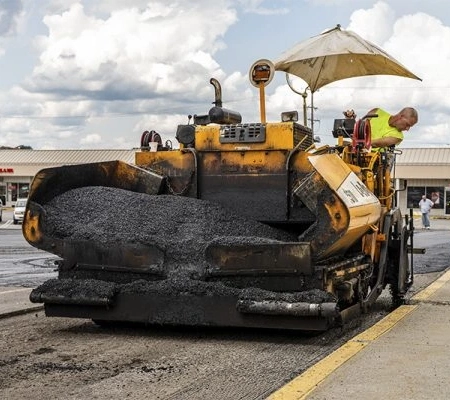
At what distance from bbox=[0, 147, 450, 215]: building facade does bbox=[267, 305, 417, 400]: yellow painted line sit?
41488mm

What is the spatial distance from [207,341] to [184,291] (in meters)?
0.48

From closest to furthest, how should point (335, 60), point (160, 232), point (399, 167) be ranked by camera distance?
point (160, 232), point (335, 60), point (399, 167)

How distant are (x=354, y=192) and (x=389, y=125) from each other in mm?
2615

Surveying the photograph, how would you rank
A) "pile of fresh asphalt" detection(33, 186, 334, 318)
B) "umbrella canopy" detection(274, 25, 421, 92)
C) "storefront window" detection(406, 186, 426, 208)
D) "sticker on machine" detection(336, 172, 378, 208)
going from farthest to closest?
"storefront window" detection(406, 186, 426, 208)
"umbrella canopy" detection(274, 25, 421, 92)
"pile of fresh asphalt" detection(33, 186, 334, 318)
"sticker on machine" detection(336, 172, 378, 208)

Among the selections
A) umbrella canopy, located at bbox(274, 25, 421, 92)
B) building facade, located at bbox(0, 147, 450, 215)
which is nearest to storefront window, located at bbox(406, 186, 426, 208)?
building facade, located at bbox(0, 147, 450, 215)

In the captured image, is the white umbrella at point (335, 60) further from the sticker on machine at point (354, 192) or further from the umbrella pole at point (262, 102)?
the sticker on machine at point (354, 192)

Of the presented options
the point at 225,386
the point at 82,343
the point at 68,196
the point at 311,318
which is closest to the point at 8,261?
the point at 68,196

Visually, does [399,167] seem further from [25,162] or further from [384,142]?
[384,142]

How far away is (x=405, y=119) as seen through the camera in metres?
9.48

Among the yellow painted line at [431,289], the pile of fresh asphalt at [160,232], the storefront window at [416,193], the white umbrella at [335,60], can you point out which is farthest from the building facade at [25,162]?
the pile of fresh asphalt at [160,232]

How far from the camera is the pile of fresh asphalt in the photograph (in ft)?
23.0

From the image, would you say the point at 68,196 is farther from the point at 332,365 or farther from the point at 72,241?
the point at 332,365

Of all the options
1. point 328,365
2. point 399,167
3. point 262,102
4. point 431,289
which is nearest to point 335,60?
point 262,102

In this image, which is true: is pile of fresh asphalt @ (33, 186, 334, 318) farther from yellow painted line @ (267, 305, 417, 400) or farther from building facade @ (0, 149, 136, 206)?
building facade @ (0, 149, 136, 206)
